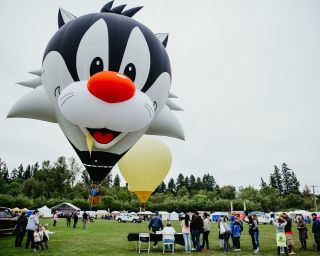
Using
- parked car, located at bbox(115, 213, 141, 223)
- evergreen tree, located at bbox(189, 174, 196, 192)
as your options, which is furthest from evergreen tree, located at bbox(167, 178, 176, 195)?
parked car, located at bbox(115, 213, 141, 223)

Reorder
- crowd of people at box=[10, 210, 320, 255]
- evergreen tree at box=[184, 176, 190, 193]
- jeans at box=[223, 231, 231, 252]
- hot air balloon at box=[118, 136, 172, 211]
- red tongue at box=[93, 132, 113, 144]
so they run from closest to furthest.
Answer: red tongue at box=[93, 132, 113, 144] < crowd of people at box=[10, 210, 320, 255] < jeans at box=[223, 231, 231, 252] < hot air balloon at box=[118, 136, 172, 211] < evergreen tree at box=[184, 176, 190, 193]

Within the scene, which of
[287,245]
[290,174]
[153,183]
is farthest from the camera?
[290,174]

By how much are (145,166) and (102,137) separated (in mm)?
9027

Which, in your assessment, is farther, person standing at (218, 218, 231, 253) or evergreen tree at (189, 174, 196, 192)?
evergreen tree at (189, 174, 196, 192)

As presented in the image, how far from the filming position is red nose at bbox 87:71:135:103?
766 centimetres

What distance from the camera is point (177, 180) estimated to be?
110562mm

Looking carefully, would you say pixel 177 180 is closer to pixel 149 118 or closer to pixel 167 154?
pixel 167 154

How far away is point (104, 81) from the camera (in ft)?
25.1

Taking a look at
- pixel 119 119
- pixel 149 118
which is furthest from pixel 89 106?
pixel 149 118

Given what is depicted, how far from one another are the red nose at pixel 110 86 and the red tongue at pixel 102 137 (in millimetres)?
1135

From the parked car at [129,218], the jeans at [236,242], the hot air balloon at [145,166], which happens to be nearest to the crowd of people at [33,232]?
the jeans at [236,242]

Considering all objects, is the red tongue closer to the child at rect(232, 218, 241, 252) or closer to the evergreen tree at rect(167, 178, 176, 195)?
the child at rect(232, 218, 241, 252)

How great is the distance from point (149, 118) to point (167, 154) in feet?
32.7

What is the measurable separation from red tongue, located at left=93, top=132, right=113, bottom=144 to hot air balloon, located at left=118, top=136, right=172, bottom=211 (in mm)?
8869
